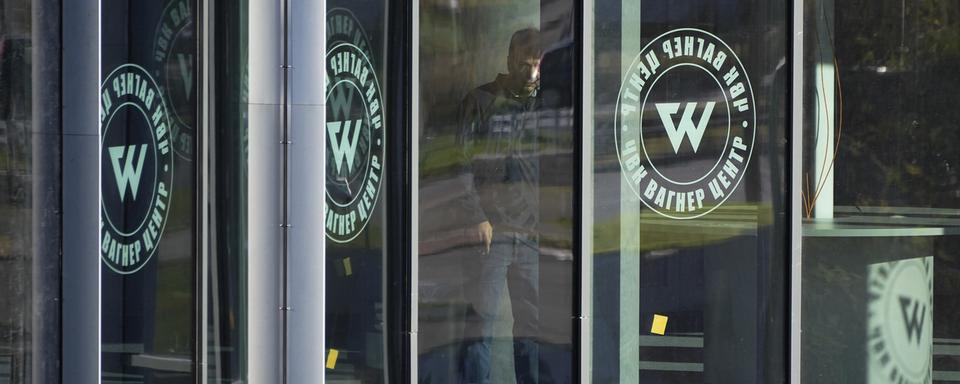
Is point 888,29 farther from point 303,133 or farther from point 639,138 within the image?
point 303,133

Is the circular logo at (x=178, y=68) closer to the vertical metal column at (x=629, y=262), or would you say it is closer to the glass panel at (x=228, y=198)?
the glass panel at (x=228, y=198)

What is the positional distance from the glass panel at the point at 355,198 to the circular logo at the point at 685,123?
1.40 m

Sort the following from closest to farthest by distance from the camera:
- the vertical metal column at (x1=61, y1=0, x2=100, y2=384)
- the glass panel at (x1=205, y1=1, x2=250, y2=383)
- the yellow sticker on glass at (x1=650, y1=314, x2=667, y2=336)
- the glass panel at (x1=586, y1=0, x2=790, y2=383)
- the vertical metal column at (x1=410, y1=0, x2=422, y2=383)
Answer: the vertical metal column at (x1=61, y1=0, x2=100, y2=384) < the glass panel at (x1=586, y1=0, x2=790, y2=383) < the yellow sticker on glass at (x1=650, y1=314, x2=667, y2=336) < the glass panel at (x1=205, y1=1, x2=250, y2=383) < the vertical metal column at (x1=410, y1=0, x2=422, y2=383)

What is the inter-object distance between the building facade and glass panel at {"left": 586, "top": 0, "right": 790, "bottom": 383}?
1 cm

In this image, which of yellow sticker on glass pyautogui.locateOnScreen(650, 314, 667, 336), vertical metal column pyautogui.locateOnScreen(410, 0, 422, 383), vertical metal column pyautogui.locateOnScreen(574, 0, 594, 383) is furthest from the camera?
vertical metal column pyautogui.locateOnScreen(410, 0, 422, 383)

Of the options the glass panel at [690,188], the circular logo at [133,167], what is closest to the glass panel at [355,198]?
the circular logo at [133,167]

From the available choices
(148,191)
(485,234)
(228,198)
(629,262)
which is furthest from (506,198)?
(148,191)

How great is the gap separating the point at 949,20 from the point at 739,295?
60.8 inches

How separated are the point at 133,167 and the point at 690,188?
104 inches

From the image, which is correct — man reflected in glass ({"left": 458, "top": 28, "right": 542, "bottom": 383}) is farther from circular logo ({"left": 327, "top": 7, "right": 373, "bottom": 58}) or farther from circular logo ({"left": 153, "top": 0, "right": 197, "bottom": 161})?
circular logo ({"left": 153, "top": 0, "right": 197, "bottom": 161})

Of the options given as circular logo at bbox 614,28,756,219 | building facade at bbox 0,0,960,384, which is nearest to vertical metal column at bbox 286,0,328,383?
building facade at bbox 0,0,960,384

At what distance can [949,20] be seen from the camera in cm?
582

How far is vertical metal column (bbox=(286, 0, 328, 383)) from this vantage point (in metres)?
6.70

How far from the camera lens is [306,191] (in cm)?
679
